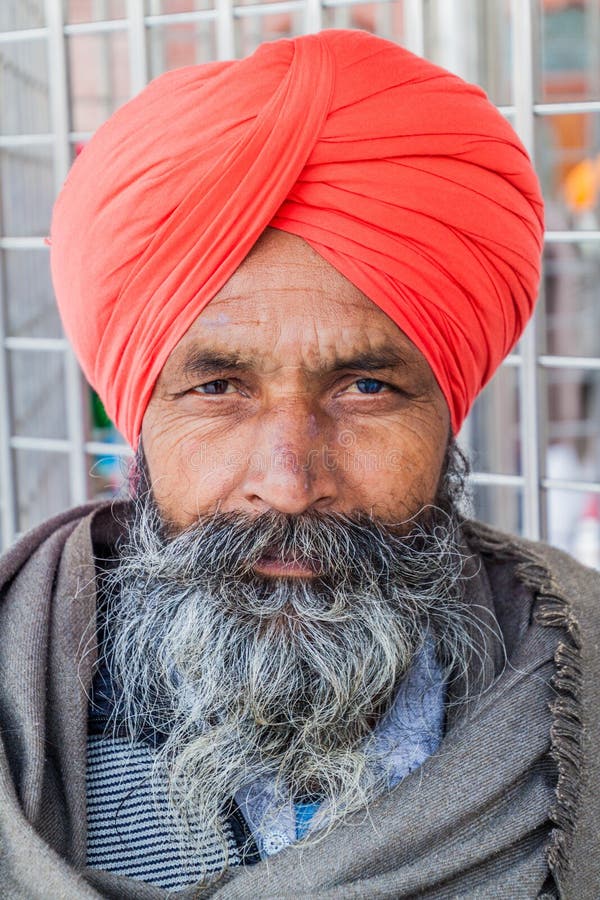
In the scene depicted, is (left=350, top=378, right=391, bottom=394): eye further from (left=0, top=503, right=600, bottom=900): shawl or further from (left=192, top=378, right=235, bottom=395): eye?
(left=0, top=503, right=600, bottom=900): shawl

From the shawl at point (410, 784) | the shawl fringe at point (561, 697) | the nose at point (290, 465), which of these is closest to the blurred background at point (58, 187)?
the shawl fringe at point (561, 697)

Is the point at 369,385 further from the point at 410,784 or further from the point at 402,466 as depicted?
the point at 410,784

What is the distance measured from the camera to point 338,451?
1.41 metres

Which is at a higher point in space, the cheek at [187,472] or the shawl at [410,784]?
the cheek at [187,472]

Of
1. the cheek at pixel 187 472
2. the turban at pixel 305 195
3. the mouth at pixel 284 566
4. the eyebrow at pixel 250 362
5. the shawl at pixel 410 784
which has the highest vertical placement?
the turban at pixel 305 195

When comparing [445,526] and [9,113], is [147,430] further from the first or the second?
[9,113]

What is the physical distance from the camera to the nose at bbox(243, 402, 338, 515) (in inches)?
52.5

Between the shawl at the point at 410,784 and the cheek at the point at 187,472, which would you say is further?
the cheek at the point at 187,472

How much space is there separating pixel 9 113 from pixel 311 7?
34.6 inches

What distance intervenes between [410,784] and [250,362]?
1.82 feet

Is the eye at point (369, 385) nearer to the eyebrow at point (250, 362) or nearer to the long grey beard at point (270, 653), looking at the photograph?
the eyebrow at point (250, 362)

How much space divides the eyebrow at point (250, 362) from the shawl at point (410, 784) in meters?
0.33

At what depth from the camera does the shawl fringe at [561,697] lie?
1.35 meters

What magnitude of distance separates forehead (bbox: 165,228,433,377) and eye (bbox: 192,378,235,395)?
71 millimetres
